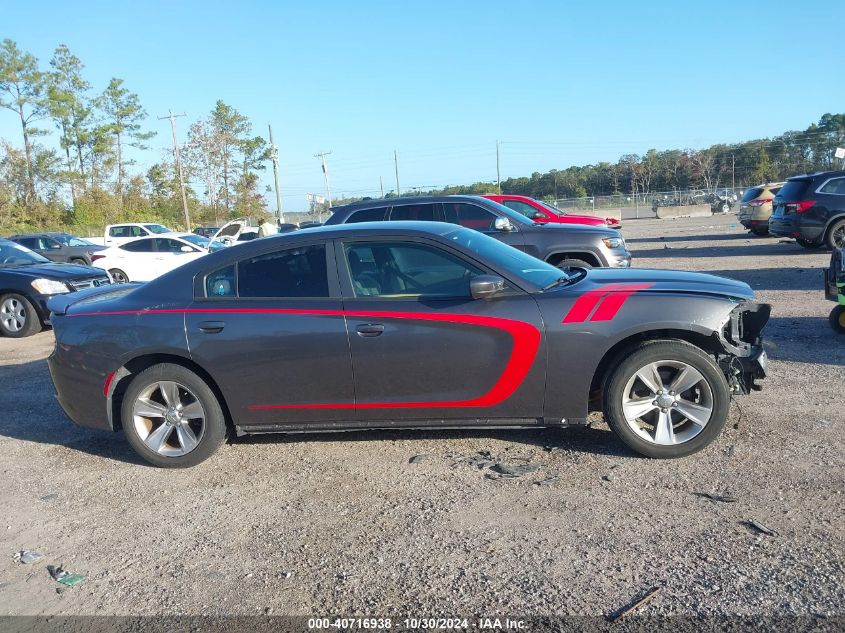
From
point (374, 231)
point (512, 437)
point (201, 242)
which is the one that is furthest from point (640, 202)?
point (374, 231)

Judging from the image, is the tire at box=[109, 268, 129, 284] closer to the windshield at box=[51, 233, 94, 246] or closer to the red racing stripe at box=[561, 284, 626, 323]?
the windshield at box=[51, 233, 94, 246]

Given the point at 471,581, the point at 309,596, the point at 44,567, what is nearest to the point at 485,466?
the point at 471,581

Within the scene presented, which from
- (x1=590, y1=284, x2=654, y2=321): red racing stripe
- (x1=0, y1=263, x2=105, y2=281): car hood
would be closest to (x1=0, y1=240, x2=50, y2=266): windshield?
(x1=0, y1=263, x2=105, y2=281): car hood

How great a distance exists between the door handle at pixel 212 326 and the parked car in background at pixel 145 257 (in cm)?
1248

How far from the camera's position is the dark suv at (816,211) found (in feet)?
48.3

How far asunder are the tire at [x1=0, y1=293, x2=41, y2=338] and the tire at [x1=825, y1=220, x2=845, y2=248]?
15.1 m

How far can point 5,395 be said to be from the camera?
726cm

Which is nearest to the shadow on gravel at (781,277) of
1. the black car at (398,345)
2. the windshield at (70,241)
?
the black car at (398,345)

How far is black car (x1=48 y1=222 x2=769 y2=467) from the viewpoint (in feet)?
14.7

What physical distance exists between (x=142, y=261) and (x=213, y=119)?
49.0 meters

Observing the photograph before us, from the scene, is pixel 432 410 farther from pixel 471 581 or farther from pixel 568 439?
pixel 471 581

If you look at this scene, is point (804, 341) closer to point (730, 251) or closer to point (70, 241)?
point (730, 251)

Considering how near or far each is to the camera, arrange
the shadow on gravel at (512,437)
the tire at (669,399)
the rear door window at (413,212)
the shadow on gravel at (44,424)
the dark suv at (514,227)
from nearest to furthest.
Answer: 1. the tire at (669,399)
2. the shadow on gravel at (512,437)
3. the shadow on gravel at (44,424)
4. the dark suv at (514,227)
5. the rear door window at (413,212)

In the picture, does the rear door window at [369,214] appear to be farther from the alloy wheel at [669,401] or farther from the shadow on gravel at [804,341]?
the alloy wheel at [669,401]
